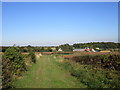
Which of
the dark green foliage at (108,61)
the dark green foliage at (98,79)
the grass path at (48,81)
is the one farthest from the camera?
the dark green foliage at (108,61)

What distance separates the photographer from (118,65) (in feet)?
39.4

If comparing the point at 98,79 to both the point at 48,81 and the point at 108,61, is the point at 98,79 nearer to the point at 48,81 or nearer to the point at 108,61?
the point at 48,81

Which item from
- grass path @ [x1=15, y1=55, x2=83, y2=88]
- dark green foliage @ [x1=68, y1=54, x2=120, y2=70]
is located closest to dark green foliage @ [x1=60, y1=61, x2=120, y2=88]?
grass path @ [x1=15, y1=55, x2=83, y2=88]

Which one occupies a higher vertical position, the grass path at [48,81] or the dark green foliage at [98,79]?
the dark green foliage at [98,79]

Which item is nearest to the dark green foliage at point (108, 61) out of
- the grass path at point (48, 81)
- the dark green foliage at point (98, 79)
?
the dark green foliage at point (98, 79)

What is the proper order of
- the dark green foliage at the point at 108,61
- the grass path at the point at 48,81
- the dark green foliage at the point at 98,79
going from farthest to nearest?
the dark green foliage at the point at 108,61 < the grass path at the point at 48,81 < the dark green foliage at the point at 98,79

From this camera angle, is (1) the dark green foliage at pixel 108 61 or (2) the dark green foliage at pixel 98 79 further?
(1) the dark green foliage at pixel 108 61

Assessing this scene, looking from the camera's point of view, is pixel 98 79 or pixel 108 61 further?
pixel 108 61

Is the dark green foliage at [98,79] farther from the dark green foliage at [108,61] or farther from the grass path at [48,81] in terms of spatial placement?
the dark green foliage at [108,61]

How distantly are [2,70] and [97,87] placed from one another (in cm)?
477

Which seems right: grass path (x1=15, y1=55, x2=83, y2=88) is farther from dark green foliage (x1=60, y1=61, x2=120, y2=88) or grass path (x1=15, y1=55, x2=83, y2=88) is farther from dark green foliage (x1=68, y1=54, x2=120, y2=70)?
dark green foliage (x1=68, y1=54, x2=120, y2=70)

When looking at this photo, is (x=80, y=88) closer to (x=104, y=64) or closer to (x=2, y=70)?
(x=2, y=70)

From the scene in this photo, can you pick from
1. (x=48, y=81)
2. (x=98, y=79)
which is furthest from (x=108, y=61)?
Result: (x=48, y=81)

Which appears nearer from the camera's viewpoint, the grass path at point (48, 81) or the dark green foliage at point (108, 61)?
the grass path at point (48, 81)
